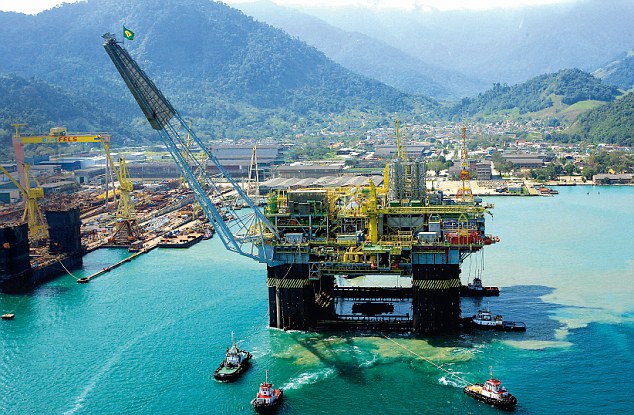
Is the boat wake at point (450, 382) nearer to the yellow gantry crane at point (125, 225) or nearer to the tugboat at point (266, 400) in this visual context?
the tugboat at point (266, 400)

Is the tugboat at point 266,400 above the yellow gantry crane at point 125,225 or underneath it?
underneath

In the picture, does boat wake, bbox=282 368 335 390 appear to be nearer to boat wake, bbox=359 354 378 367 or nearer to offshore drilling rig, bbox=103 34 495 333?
boat wake, bbox=359 354 378 367

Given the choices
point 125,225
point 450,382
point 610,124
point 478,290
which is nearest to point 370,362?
point 450,382

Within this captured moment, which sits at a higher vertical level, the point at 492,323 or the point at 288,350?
the point at 492,323

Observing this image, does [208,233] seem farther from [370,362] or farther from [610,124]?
[610,124]

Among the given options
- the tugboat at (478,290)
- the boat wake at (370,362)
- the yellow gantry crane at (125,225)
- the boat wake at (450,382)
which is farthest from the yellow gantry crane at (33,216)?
the boat wake at (450,382)

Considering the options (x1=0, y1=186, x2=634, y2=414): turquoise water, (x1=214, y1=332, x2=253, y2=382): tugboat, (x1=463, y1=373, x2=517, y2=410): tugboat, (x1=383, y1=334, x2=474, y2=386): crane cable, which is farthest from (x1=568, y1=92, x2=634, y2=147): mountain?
(x1=214, y1=332, x2=253, y2=382): tugboat
